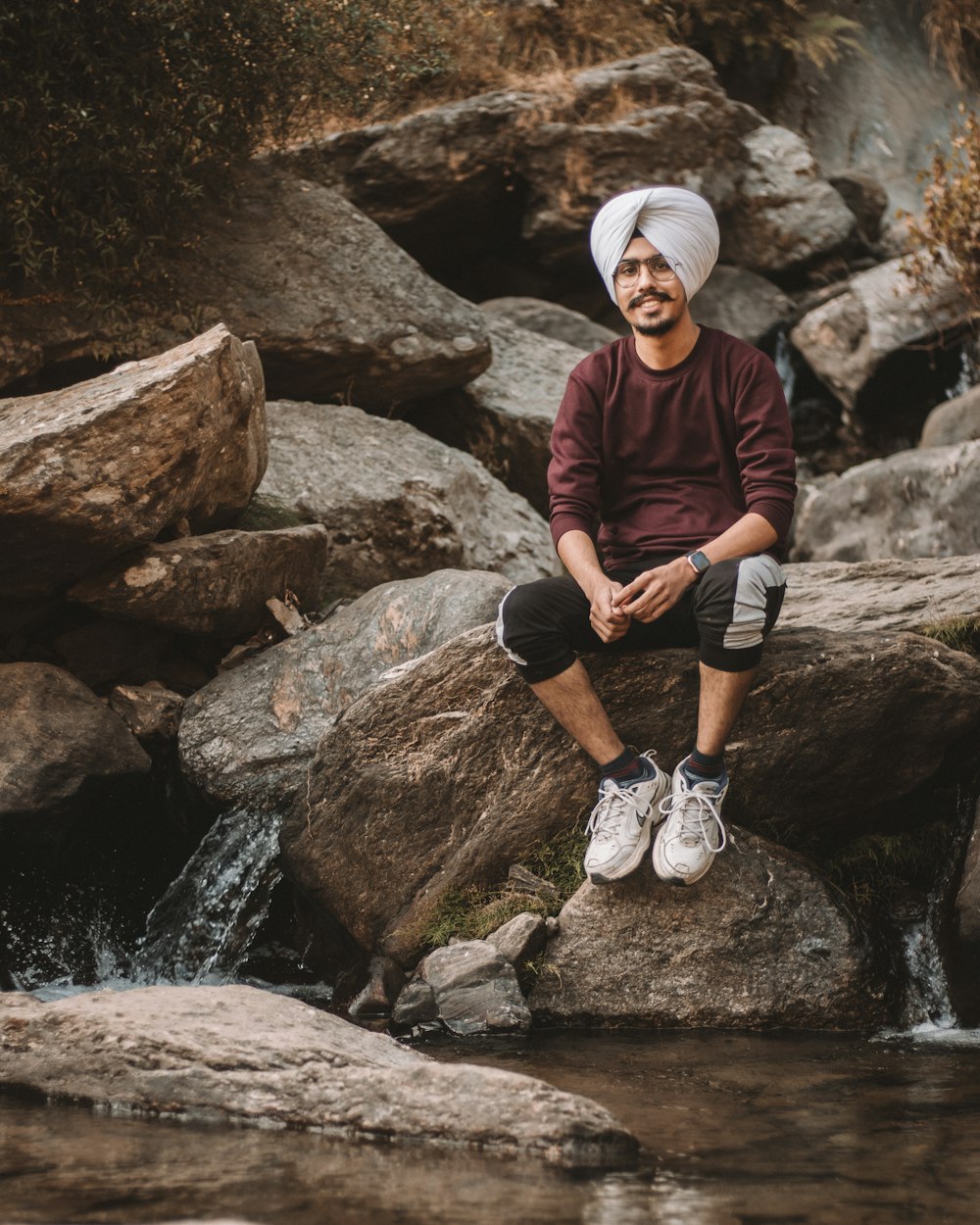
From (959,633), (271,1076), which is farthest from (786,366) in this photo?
(271,1076)

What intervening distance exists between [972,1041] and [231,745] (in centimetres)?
351

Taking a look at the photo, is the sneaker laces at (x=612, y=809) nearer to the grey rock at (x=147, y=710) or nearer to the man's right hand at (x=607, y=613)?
the man's right hand at (x=607, y=613)

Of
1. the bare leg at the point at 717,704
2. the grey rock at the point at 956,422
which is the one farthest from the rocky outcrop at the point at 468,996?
the grey rock at the point at 956,422

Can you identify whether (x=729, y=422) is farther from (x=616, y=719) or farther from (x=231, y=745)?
(x=231, y=745)

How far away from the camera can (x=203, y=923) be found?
219 inches

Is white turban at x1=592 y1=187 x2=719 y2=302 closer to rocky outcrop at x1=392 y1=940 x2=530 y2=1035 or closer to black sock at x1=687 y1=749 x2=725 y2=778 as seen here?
black sock at x1=687 y1=749 x2=725 y2=778

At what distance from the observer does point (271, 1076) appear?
11.1ft

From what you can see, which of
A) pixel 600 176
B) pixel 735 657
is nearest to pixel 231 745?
pixel 735 657

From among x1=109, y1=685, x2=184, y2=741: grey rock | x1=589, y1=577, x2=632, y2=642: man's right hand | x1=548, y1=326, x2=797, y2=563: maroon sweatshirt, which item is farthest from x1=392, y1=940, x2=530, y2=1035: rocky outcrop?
x1=109, y1=685, x2=184, y2=741: grey rock

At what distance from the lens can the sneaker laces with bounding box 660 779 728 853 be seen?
14.4 feet

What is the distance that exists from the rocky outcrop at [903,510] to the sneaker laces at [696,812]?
485 centimetres

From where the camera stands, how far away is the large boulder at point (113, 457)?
5.64 m

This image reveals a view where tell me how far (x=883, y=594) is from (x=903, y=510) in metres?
2.64

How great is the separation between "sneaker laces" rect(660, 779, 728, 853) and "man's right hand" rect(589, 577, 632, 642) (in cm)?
59
